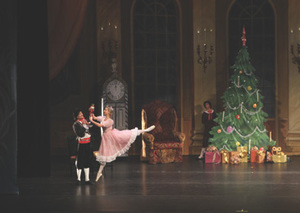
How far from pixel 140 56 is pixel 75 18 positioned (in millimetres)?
3756

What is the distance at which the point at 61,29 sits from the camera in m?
9.43

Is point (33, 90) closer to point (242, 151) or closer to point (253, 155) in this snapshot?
point (242, 151)

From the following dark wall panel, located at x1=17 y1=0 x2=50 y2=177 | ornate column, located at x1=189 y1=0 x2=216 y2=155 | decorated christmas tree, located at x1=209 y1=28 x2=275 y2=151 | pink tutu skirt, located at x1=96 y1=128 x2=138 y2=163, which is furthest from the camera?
ornate column, located at x1=189 y1=0 x2=216 y2=155

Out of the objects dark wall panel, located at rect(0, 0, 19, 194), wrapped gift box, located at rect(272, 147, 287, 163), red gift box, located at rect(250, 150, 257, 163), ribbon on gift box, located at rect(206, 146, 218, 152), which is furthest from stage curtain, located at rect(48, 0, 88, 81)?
wrapped gift box, located at rect(272, 147, 287, 163)

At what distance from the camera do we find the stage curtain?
368 inches

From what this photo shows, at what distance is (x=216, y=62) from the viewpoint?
1302 cm

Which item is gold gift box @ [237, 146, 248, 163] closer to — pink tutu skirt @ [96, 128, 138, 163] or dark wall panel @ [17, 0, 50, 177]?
pink tutu skirt @ [96, 128, 138, 163]

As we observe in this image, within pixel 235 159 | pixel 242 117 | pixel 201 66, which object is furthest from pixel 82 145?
pixel 201 66

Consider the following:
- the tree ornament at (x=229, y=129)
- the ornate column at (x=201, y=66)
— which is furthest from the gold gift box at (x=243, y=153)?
the ornate column at (x=201, y=66)

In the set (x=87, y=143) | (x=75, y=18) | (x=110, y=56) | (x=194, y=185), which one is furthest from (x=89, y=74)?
(x=194, y=185)

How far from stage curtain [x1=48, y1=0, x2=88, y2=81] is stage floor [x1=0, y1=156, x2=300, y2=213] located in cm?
192

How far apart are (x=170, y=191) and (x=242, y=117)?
4324 mm

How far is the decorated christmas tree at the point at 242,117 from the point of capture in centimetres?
1158

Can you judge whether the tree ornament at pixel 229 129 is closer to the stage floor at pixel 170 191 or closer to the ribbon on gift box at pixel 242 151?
the ribbon on gift box at pixel 242 151
